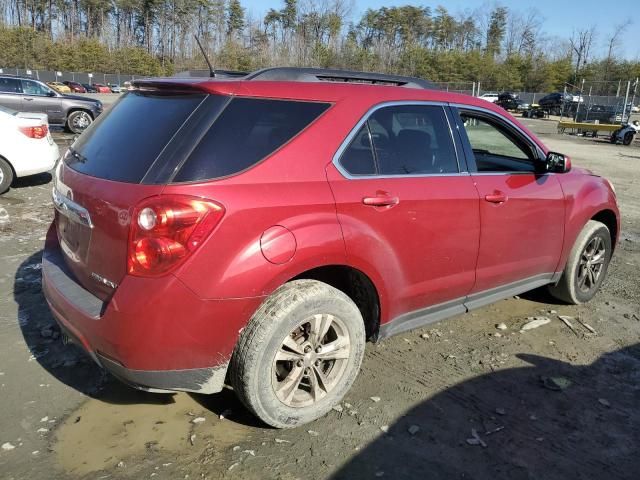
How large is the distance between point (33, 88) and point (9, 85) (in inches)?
24.6

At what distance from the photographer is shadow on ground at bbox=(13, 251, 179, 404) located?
3270 millimetres

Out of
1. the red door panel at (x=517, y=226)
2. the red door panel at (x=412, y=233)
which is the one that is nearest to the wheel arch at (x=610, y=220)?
the red door panel at (x=517, y=226)

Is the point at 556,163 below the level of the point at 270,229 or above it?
above

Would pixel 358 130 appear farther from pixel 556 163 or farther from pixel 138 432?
pixel 138 432

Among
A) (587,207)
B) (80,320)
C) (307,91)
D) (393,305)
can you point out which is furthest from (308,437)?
(587,207)

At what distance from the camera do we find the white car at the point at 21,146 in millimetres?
8180

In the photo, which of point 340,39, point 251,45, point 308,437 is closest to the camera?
point 308,437

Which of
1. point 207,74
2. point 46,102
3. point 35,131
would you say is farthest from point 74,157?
point 46,102

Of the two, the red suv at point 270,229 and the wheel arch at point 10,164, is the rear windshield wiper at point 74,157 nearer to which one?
the red suv at point 270,229

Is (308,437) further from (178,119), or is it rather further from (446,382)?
(178,119)

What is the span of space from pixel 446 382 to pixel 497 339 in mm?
858

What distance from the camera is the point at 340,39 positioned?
64312 mm

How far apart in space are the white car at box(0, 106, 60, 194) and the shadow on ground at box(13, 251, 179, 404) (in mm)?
4208

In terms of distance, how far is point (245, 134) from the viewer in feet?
8.92
